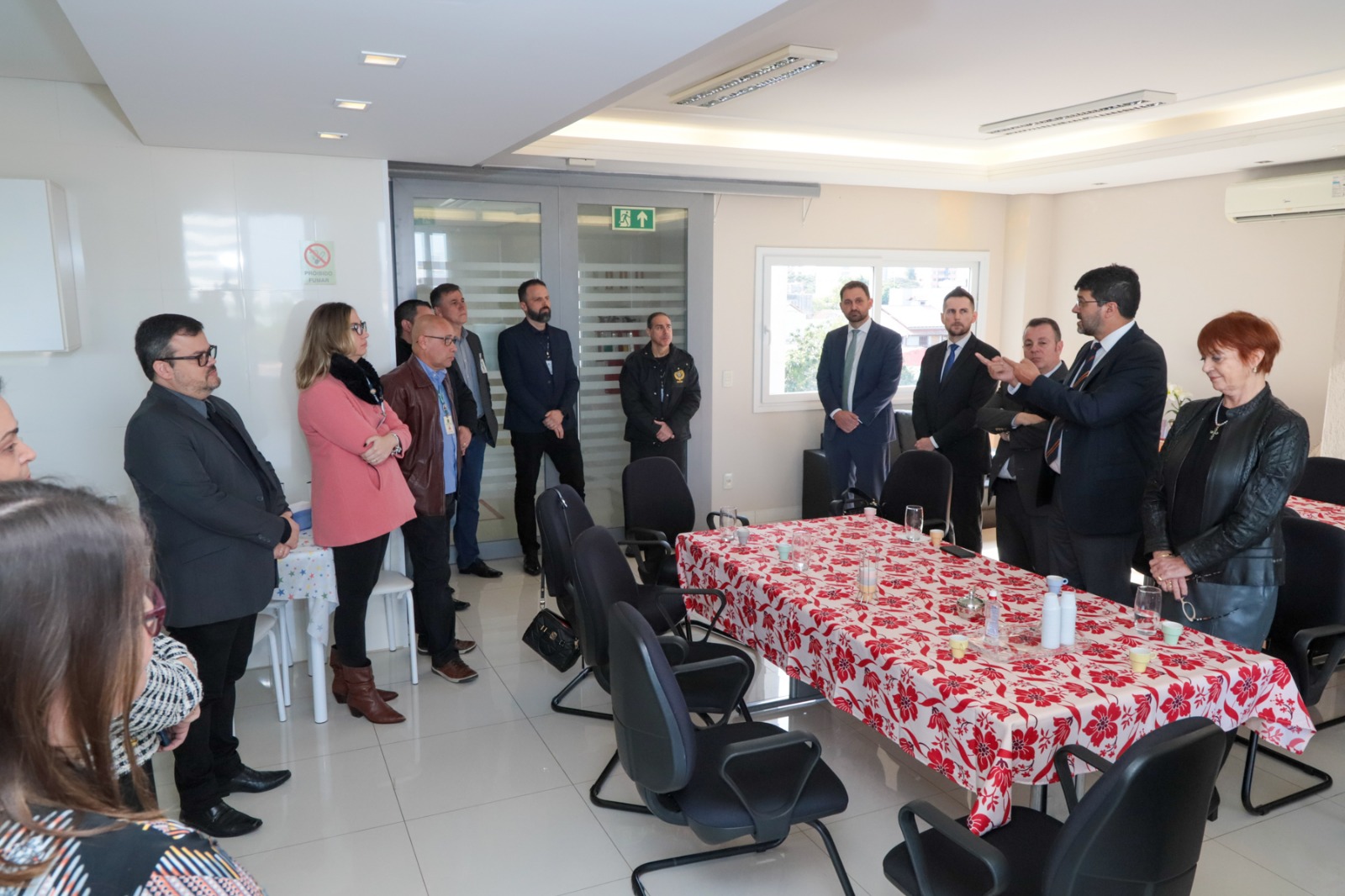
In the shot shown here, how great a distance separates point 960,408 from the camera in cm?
526

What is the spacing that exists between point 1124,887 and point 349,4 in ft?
8.60

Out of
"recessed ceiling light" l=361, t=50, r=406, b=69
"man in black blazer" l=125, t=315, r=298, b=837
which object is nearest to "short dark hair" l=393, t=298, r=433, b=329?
"man in black blazer" l=125, t=315, r=298, b=837

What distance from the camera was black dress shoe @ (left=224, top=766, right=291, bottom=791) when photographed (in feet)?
10.3

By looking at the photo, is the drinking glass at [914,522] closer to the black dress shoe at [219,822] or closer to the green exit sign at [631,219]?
the black dress shoe at [219,822]

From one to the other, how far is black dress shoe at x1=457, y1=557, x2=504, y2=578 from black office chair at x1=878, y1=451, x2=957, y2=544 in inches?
99.4

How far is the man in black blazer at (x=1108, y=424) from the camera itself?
3.38m

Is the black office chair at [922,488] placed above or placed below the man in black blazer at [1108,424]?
below

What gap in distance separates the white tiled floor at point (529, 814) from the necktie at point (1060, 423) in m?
1.32

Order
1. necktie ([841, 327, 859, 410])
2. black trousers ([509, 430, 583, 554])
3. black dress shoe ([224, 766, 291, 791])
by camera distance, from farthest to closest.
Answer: necktie ([841, 327, 859, 410]) → black trousers ([509, 430, 583, 554]) → black dress shoe ([224, 766, 291, 791])

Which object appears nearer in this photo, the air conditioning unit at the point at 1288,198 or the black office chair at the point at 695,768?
the black office chair at the point at 695,768

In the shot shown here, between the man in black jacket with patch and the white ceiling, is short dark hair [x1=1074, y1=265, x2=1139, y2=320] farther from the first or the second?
the man in black jacket with patch

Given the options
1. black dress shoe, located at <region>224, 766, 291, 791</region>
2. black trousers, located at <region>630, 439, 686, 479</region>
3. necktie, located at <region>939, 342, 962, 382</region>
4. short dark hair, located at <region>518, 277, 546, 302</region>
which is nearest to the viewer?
black dress shoe, located at <region>224, 766, 291, 791</region>

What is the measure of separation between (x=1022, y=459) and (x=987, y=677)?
232 cm

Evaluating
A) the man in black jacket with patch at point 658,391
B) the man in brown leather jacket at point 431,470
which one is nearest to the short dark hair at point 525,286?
the man in black jacket with patch at point 658,391
